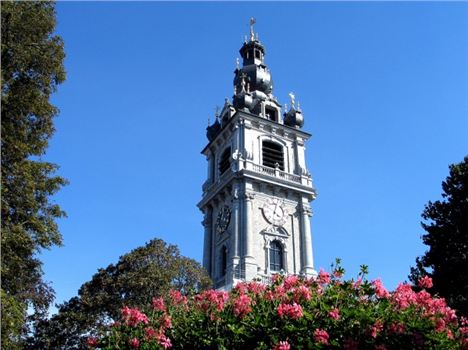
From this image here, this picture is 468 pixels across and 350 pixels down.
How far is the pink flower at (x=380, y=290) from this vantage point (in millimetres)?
11008

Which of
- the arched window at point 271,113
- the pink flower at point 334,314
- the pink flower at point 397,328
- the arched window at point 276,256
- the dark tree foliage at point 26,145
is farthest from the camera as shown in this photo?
the arched window at point 271,113

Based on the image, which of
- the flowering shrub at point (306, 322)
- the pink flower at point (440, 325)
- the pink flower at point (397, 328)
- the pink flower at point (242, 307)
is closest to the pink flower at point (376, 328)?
the flowering shrub at point (306, 322)

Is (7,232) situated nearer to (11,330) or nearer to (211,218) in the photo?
(11,330)

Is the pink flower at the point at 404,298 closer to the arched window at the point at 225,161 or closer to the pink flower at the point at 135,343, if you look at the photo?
the pink flower at the point at 135,343

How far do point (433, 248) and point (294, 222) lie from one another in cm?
1607

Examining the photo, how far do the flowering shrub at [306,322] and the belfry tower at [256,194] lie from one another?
22.4 meters

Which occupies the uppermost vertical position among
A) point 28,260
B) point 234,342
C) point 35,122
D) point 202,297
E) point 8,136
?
point 35,122

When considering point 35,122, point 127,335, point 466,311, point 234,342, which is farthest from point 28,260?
point 466,311

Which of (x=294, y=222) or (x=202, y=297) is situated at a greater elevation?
(x=294, y=222)

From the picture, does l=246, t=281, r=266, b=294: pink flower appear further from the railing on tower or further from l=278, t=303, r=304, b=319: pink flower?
the railing on tower

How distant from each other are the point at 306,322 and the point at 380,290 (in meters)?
1.91

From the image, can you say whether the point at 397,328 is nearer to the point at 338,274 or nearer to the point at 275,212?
the point at 338,274

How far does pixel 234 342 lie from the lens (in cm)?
1045

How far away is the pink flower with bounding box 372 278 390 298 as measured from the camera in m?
11.0
